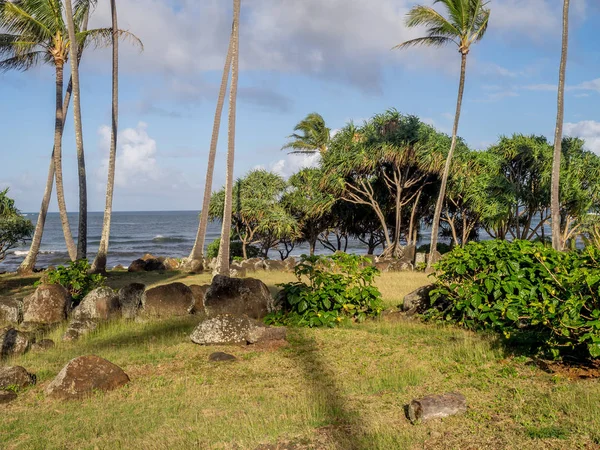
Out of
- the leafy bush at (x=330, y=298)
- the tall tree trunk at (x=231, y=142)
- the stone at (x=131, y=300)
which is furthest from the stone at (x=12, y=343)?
the tall tree trunk at (x=231, y=142)

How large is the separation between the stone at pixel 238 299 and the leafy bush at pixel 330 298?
665mm

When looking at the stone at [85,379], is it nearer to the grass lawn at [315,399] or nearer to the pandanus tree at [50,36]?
the grass lawn at [315,399]

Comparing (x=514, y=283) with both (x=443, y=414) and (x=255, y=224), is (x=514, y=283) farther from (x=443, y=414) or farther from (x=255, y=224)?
(x=255, y=224)

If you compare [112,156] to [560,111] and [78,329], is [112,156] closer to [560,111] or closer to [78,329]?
[78,329]

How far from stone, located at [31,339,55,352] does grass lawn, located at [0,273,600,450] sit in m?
0.41

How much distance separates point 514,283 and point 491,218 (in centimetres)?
2182

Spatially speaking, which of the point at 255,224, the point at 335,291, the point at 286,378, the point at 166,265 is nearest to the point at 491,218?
the point at 255,224

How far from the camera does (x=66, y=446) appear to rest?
5.92m

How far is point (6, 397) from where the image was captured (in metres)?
7.78

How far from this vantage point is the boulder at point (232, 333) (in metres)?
10.4

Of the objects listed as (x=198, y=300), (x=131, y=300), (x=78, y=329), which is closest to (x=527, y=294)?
(x=198, y=300)

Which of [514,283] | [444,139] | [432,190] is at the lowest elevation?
[514,283]

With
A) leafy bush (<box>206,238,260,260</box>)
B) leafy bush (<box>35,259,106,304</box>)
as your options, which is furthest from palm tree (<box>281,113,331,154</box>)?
leafy bush (<box>35,259,106,304</box>)

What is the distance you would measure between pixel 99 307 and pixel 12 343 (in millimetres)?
3128
